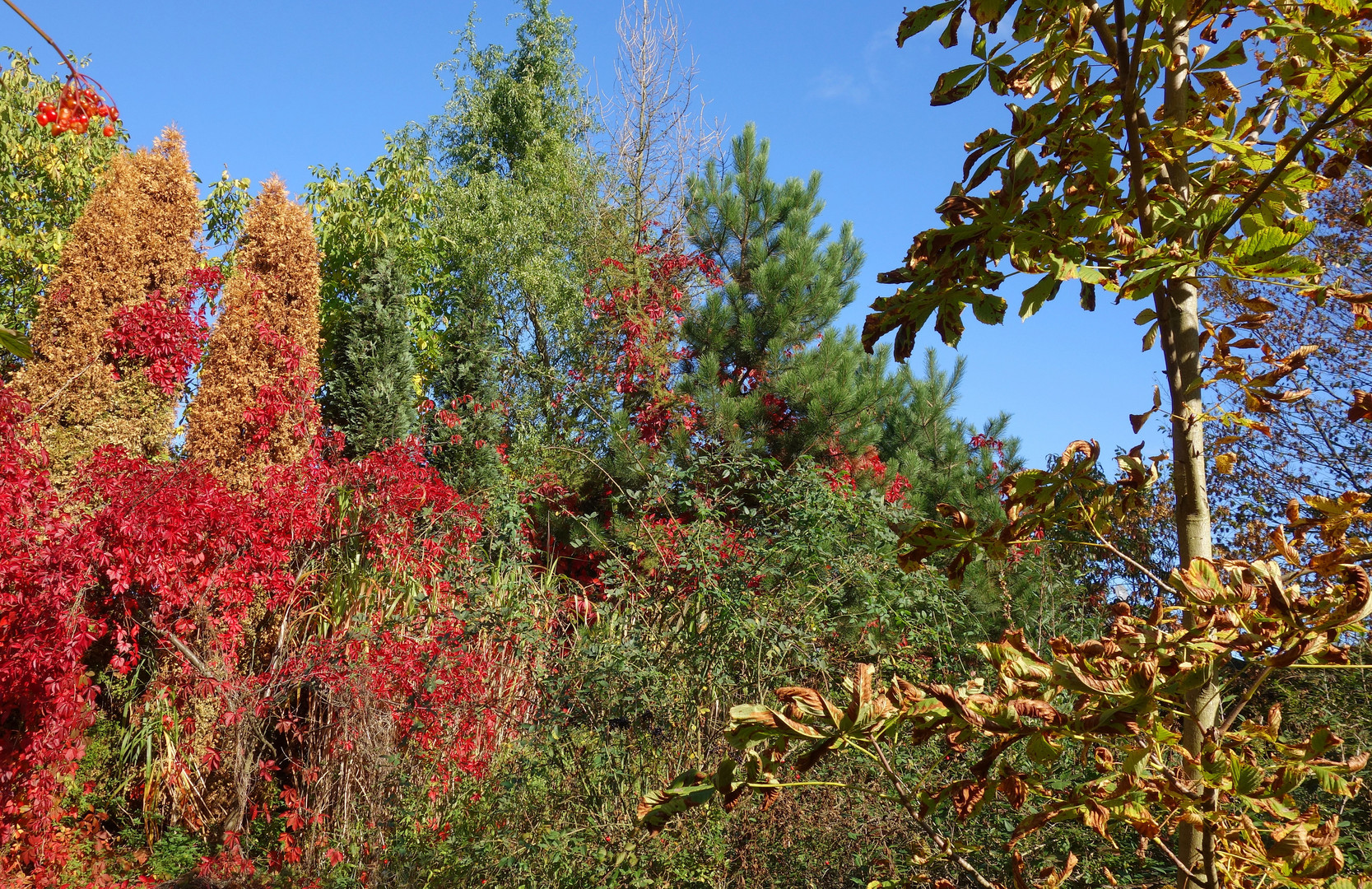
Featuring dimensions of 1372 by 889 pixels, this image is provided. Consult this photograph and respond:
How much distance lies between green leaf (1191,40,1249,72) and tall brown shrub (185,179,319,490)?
6.67m

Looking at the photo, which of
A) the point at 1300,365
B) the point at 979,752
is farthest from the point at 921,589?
the point at 1300,365

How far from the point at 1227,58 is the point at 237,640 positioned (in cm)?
581

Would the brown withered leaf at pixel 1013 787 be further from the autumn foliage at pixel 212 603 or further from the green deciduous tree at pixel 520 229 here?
the green deciduous tree at pixel 520 229

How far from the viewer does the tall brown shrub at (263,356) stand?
23.7ft

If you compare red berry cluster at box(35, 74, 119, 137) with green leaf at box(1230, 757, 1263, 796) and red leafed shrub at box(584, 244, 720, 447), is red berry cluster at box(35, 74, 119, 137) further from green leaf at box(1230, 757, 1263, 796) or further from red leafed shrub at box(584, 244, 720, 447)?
red leafed shrub at box(584, 244, 720, 447)

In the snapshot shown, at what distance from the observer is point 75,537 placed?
14.2ft

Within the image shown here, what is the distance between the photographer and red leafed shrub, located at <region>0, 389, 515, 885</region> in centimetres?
436

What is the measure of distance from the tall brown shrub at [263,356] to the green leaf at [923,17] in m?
6.47

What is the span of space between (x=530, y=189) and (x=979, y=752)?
1349cm

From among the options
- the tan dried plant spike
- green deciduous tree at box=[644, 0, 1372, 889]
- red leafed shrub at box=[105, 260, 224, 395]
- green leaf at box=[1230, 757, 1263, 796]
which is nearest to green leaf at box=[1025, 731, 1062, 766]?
green deciduous tree at box=[644, 0, 1372, 889]

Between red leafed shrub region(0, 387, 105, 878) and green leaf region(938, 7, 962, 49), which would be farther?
red leafed shrub region(0, 387, 105, 878)

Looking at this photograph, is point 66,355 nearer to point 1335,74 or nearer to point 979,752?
point 979,752

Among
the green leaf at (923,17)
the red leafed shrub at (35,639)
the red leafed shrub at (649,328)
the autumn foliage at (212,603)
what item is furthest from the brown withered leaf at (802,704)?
the red leafed shrub at (649,328)

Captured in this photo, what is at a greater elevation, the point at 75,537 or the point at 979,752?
the point at 75,537
